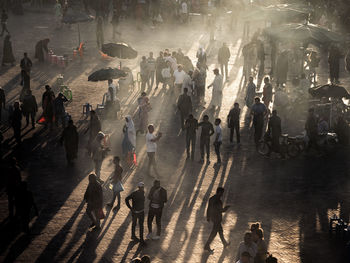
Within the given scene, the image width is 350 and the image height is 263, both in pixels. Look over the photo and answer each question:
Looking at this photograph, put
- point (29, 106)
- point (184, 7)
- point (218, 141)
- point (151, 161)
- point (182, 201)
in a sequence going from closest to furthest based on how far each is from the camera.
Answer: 1. point (182, 201)
2. point (151, 161)
3. point (218, 141)
4. point (29, 106)
5. point (184, 7)

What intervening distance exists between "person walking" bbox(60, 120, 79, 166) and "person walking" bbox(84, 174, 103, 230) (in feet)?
14.2

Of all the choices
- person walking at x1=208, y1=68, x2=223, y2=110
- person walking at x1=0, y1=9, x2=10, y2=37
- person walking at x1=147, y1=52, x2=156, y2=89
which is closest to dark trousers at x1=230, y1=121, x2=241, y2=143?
person walking at x1=208, y1=68, x2=223, y2=110

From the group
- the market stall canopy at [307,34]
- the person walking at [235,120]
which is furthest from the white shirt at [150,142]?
the market stall canopy at [307,34]

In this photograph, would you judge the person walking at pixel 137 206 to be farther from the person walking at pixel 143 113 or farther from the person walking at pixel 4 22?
the person walking at pixel 4 22

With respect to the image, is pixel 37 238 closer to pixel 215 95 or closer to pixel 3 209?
pixel 3 209

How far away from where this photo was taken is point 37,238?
15.1m

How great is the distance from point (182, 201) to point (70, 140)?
4148 mm

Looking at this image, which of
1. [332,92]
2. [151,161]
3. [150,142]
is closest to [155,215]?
[150,142]

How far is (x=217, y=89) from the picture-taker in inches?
1013

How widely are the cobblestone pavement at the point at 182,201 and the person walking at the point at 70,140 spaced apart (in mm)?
424

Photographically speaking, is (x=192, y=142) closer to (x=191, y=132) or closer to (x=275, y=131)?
(x=191, y=132)

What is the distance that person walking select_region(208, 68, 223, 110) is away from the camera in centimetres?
2558

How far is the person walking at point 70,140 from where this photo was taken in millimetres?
19453

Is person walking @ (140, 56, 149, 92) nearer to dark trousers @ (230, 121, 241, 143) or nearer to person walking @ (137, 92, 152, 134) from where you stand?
person walking @ (137, 92, 152, 134)
